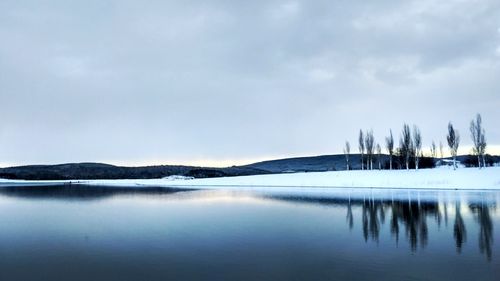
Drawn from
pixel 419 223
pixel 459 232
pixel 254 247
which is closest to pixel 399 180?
pixel 419 223

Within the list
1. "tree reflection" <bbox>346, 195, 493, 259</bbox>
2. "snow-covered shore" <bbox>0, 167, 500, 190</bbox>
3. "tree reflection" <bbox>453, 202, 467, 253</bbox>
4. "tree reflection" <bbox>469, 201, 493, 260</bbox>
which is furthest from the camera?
"snow-covered shore" <bbox>0, 167, 500, 190</bbox>

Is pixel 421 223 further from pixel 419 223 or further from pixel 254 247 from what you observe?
pixel 254 247

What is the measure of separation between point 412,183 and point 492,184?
10.7 metres

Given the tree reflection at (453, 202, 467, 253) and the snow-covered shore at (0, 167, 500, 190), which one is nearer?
the tree reflection at (453, 202, 467, 253)

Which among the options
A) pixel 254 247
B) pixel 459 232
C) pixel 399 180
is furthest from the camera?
pixel 399 180

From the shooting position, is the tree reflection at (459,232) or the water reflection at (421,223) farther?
the water reflection at (421,223)

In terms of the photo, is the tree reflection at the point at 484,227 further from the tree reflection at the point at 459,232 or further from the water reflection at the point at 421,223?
the tree reflection at the point at 459,232

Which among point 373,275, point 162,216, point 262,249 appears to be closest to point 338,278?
point 373,275

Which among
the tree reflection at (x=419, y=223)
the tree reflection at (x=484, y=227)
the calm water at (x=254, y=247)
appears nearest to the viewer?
the calm water at (x=254, y=247)

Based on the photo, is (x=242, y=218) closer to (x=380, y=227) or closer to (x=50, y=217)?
(x=380, y=227)

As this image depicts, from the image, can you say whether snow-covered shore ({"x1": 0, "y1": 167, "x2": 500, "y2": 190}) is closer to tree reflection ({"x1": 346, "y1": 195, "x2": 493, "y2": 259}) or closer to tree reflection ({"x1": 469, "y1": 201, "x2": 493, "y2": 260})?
tree reflection ({"x1": 469, "y1": 201, "x2": 493, "y2": 260})

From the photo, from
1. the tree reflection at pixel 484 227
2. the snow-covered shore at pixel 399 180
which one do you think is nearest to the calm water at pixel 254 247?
the tree reflection at pixel 484 227

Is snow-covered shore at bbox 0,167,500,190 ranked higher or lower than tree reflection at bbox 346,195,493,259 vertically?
higher

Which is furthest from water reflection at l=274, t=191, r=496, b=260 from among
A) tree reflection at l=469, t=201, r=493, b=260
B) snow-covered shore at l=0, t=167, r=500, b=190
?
snow-covered shore at l=0, t=167, r=500, b=190
